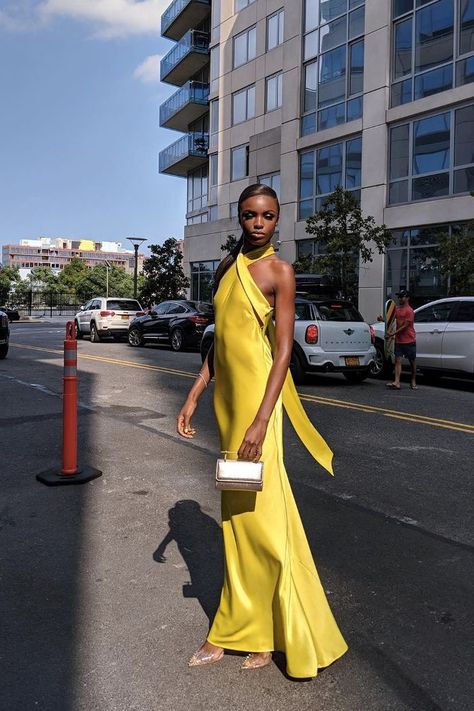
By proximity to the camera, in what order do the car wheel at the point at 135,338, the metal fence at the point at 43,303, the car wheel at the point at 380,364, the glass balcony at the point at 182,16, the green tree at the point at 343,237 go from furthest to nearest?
1. the metal fence at the point at 43,303
2. the glass balcony at the point at 182,16
3. the car wheel at the point at 135,338
4. the green tree at the point at 343,237
5. the car wheel at the point at 380,364

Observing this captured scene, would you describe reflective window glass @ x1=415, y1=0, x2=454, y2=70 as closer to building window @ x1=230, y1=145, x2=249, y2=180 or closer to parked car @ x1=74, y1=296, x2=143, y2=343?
building window @ x1=230, y1=145, x2=249, y2=180

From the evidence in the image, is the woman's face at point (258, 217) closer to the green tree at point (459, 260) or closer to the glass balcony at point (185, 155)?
the green tree at point (459, 260)

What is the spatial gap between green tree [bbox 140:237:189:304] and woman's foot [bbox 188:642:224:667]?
31.7m

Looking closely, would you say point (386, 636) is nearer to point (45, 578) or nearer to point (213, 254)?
point (45, 578)

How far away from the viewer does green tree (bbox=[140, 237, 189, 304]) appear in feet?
111

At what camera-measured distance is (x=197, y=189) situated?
126 feet

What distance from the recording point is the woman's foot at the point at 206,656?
8.78 ft

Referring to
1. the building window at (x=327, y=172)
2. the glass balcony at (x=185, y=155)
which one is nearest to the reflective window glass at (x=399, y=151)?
the building window at (x=327, y=172)

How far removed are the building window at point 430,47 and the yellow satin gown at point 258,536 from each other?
19013 millimetres

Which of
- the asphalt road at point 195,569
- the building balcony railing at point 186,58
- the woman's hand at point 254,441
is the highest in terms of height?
the building balcony railing at point 186,58

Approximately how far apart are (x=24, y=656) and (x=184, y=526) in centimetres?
175

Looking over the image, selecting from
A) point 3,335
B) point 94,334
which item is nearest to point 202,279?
point 94,334

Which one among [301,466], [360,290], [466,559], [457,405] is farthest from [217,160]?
[466,559]

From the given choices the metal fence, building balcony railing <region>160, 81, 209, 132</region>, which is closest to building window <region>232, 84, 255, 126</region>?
building balcony railing <region>160, 81, 209, 132</region>
